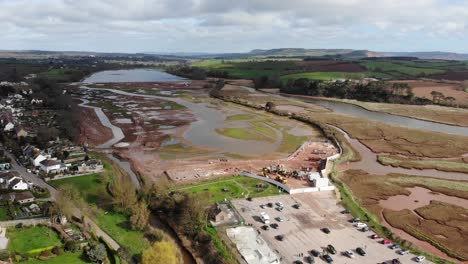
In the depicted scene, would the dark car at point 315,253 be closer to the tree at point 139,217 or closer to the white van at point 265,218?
the white van at point 265,218

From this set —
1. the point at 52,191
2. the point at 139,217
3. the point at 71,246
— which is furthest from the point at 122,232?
the point at 52,191

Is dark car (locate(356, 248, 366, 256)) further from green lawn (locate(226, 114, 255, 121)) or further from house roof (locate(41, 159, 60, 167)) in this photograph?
green lawn (locate(226, 114, 255, 121))

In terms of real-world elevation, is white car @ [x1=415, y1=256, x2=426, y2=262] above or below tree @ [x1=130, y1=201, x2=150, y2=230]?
below

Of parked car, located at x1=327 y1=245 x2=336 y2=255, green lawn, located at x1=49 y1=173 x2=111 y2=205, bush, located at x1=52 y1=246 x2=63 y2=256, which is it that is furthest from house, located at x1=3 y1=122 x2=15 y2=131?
parked car, located at x1=327 y1=245 x2=336 y2=255

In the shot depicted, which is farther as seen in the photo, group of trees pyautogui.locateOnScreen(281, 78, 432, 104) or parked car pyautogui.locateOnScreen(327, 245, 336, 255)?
group of trees pyautogui.locateOnScreen(281, 78, 432, 104)

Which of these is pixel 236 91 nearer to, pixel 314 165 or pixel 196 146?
pixel 196 146

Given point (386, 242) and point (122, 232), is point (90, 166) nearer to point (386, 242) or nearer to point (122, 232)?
point (122, 232)
